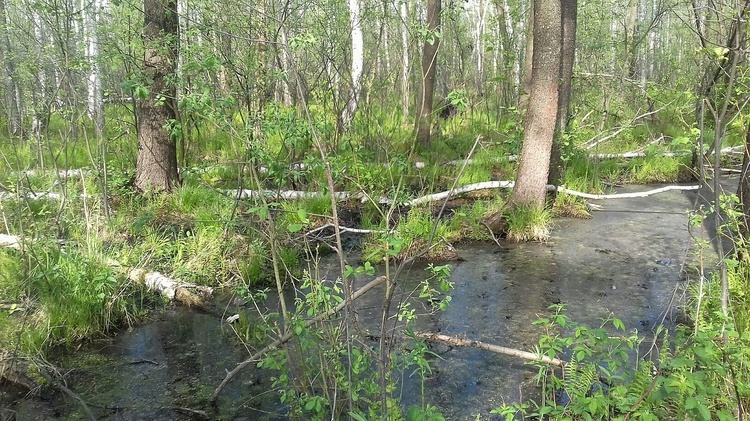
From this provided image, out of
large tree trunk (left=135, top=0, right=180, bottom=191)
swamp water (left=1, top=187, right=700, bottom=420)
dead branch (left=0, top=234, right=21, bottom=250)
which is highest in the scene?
large tree trunk (left=135, top=0, right=180, bottom=191)

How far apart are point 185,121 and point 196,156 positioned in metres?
0.66

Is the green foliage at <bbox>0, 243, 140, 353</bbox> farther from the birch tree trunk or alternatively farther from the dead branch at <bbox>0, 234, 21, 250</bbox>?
the birch tree trunk

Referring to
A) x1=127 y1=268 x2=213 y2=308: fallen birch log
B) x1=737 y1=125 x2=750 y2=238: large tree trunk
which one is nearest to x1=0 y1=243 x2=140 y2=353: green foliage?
x1=127 y1=268 x2=213 y2=308: fallen birch log

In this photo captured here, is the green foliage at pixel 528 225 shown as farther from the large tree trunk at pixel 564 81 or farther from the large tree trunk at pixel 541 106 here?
the large tree trunk at pixel 564 81

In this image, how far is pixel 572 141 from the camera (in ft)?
27.6

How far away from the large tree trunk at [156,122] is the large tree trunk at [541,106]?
15.1 feet

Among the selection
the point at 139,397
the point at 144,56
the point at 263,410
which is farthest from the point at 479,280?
the point at 144,56

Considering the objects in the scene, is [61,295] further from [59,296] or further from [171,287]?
[171,287]

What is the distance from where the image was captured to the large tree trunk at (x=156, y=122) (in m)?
6.75

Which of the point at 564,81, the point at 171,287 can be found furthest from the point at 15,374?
the point at 564,81

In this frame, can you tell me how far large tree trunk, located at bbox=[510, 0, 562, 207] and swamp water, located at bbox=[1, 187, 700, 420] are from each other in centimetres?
81

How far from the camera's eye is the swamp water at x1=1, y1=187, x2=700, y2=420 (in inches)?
143

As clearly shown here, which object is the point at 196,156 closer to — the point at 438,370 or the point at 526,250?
the point at 526,250

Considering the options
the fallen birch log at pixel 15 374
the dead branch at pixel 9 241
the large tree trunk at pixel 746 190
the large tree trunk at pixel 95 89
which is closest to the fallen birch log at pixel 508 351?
the large tree trunk at pixel 746 190
